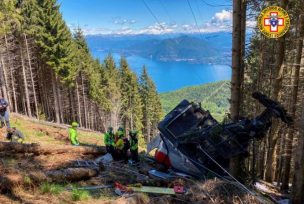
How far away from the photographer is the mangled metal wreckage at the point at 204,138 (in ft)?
34.4

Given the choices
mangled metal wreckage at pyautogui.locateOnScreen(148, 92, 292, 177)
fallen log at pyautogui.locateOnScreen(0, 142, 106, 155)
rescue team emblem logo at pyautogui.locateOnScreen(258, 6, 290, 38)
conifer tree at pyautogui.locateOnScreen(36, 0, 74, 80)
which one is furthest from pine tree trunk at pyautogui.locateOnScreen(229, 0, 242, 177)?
conifer tree at pyautogui.locateOnScreen(36, 0, 74, 80)

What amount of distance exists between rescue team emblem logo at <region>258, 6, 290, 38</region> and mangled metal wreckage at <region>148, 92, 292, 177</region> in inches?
169

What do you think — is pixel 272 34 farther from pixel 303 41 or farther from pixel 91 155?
pixel 91 155

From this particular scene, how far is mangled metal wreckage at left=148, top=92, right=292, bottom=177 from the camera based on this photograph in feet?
34.4

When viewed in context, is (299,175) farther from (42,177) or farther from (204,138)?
(42,177)

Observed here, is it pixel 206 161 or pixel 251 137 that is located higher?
pixel 251 137

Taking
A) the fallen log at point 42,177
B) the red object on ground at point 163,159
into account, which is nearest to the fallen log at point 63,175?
the fallen log at point 42,177

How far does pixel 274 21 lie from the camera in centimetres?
1370

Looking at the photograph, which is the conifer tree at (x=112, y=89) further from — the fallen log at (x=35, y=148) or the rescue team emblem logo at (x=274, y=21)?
the rescue team emblem logo at (x=274, y=21)

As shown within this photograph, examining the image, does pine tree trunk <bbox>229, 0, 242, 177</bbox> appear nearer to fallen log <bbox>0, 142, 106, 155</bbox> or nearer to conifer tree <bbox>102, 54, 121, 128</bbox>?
fallen log <bbox>0, 142, 106, 155</bbox>

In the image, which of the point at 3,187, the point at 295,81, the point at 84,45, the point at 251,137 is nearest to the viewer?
the point at 3,187

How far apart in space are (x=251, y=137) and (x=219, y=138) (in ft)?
3.23

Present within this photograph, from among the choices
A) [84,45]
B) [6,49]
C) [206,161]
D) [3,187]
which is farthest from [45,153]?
[84,45]

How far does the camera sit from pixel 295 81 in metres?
15.2
